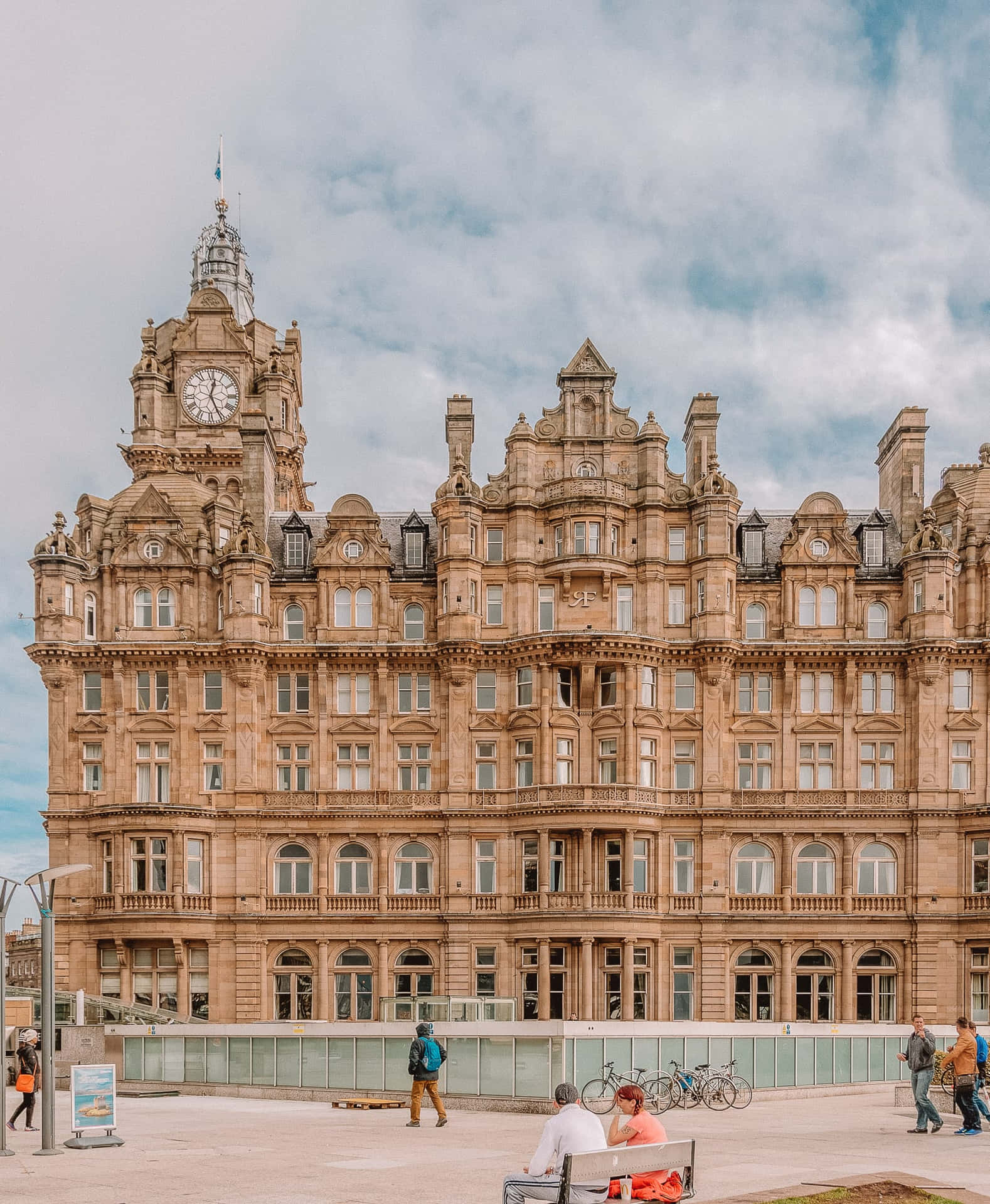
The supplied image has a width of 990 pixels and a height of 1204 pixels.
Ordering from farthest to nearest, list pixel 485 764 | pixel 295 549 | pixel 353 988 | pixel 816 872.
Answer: pixel 295 549
pixel 485 764
pixel 816 872
pixel 353 988

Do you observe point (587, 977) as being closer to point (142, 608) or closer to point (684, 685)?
point (684, 685)

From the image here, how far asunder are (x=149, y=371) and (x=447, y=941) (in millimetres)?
33578

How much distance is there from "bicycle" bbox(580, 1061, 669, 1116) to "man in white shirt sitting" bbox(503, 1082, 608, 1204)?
801 inches

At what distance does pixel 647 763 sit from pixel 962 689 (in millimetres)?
13846

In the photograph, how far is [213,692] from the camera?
216ft

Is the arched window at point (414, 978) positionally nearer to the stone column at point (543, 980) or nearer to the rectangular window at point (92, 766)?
the stone column at point (543, 980)

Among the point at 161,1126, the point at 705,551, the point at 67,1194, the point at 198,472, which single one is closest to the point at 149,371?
the point at 198,472

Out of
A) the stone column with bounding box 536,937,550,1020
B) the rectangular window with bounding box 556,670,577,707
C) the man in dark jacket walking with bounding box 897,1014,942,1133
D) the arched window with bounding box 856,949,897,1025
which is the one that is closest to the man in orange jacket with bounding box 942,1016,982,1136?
the man in dark jacket walking with bounding box 897,1014,942,1133

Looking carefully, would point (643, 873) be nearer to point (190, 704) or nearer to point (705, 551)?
point (705, 551)

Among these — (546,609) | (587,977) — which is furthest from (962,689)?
(587,977)

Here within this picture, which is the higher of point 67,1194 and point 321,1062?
point 67,1194

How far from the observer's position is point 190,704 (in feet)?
214

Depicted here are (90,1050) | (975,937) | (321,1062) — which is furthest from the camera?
(975,937)

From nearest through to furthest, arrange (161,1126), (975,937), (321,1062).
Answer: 1. (161,1126)
2. (321,1062)
3. (975,937)
